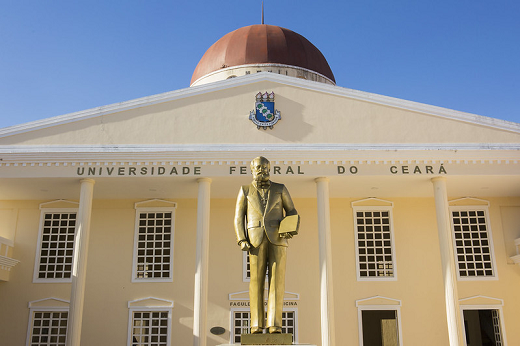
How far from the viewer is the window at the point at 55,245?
21.6 m

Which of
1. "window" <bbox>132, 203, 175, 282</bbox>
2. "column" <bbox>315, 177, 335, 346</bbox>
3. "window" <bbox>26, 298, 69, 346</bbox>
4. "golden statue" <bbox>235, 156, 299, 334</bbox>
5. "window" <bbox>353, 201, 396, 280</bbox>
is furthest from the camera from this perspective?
"window" <bbox>132, 203, 175, 282</bbox>

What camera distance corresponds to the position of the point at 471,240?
21.5 metres

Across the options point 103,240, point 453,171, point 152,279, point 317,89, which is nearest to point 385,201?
point 453,171

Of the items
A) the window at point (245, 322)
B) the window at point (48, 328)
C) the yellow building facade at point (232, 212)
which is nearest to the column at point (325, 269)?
the yellow building facade at point (232, 212)

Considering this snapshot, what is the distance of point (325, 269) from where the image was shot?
1816 cm

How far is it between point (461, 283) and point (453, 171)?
469 centimetres

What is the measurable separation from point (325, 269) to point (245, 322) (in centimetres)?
441

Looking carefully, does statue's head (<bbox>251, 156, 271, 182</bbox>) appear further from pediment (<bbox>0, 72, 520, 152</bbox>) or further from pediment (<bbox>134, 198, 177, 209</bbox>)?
pediment (<bbox>134, 198, 177, 209</bbox>)

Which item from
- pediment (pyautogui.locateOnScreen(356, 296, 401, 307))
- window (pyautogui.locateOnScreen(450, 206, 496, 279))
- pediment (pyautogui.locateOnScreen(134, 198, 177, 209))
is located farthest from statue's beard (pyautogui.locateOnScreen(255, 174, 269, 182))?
window (pyautogui.locateOnScreen(450, 206, 496, 279))

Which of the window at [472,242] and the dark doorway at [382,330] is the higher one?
the window at [472,242]

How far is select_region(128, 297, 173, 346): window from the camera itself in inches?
813

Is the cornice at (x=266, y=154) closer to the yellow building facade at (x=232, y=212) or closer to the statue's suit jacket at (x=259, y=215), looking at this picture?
the yellow building facade at (x=232, y=212)

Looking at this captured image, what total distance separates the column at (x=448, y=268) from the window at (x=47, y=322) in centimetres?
1353

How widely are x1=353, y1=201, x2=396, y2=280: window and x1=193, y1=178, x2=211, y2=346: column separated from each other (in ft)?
20.5
